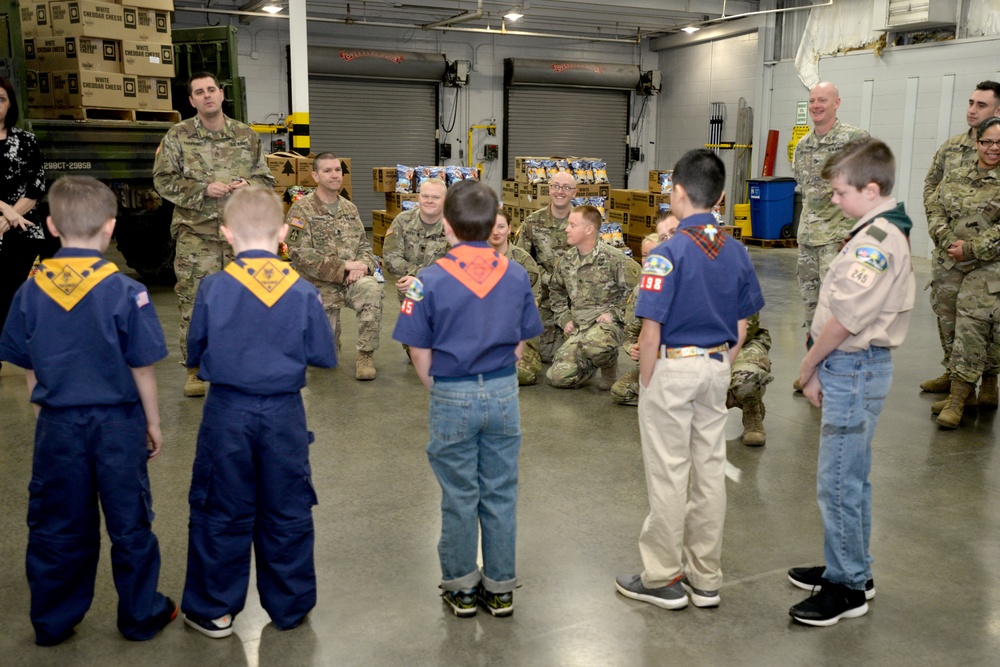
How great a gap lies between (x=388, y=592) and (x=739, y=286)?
5.08 ft

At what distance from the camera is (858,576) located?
280 cm

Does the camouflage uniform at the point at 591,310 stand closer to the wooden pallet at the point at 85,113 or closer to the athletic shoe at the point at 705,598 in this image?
the athletic shoe at the point at 705,598

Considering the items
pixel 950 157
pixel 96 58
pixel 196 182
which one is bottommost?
pixel 196 182

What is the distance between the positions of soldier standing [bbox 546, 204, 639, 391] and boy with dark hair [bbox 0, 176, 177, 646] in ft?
11.2

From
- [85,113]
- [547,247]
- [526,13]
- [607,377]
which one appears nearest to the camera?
[607,377]

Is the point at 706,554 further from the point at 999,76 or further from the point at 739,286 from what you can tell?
the point at 999,76

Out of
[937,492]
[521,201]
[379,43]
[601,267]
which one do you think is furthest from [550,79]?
[937,492]

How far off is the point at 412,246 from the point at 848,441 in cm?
380

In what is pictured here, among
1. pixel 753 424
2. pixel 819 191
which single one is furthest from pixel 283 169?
A: pixel 753 424

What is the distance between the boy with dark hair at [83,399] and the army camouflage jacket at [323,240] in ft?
11.2

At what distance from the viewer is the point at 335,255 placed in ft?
19.5

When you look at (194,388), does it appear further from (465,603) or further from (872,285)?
(872,285)

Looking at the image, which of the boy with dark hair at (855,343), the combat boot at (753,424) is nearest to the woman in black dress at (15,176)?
the combat boot at (753,424)

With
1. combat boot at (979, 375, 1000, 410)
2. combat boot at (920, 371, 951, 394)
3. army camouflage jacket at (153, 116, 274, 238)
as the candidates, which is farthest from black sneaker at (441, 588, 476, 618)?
combat boot at (920, 371, 951, 394)
